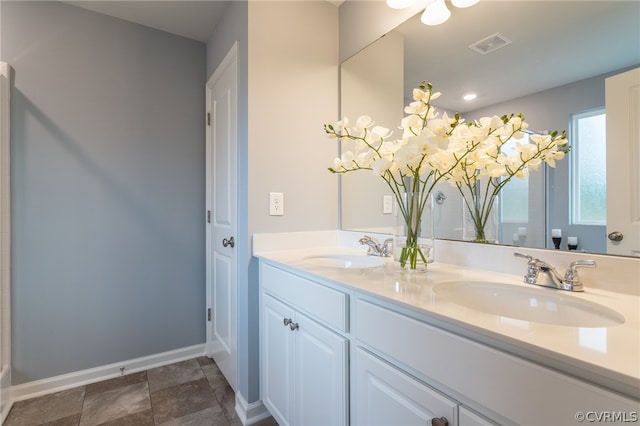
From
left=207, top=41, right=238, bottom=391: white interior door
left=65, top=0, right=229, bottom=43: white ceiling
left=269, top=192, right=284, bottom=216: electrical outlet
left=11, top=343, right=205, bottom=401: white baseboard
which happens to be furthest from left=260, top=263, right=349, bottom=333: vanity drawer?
left=65, top=0, right=229, bottom=43: white ceiling

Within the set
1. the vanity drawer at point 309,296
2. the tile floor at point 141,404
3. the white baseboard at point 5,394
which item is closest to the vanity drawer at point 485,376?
the vanity drawer at point 309,296

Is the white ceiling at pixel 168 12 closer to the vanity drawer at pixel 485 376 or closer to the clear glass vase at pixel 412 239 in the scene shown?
the clear glass vase at pixel 412 239

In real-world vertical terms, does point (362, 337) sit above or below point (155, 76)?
below

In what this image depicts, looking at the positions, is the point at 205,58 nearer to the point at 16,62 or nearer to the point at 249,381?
the point at 16,62

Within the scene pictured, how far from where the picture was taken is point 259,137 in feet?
5.16

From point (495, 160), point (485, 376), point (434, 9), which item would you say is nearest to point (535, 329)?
point (485, 376)

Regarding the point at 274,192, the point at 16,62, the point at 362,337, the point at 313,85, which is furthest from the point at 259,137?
the point at 16,62

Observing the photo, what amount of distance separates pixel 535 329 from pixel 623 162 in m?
0.62

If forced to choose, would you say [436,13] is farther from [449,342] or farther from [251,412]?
[251,412]

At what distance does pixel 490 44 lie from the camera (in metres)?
1.18

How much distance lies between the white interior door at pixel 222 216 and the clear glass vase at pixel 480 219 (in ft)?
3.88

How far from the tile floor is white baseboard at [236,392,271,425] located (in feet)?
0.10

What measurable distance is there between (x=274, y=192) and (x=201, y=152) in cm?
99
